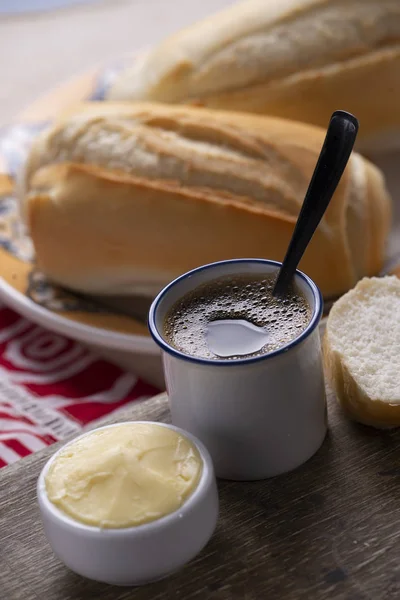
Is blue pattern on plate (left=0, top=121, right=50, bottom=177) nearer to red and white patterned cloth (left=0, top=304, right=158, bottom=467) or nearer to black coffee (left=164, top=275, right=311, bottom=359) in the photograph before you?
red and white patterned cloth (left=0, top=304, right=158, bottom=467)

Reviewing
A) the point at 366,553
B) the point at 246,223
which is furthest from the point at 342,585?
the point at 246,223

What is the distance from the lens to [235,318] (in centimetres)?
89

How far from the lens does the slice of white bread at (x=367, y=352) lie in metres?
0.94

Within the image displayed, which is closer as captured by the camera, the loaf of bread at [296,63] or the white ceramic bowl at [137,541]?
the white ceramic bowl at [137,541]

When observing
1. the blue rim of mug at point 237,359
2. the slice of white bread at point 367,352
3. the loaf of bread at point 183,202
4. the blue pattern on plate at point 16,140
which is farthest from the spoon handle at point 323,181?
the blue pattern on plate at point 16,140

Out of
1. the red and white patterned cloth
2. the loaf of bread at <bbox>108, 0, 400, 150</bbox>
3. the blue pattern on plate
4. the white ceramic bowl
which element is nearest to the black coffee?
the white ceramic bowl

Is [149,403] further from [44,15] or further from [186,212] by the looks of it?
[44,15]

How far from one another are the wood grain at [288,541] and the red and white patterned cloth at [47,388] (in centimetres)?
37

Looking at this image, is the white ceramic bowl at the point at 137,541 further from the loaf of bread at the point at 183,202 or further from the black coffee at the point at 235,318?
the loaf of bread at the point at 183,202

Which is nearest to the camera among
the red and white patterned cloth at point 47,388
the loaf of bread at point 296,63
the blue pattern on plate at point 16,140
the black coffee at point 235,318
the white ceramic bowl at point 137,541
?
the white ceramic bowl at point 137,541

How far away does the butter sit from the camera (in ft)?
2.49

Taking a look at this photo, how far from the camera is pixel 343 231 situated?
1.44 meters

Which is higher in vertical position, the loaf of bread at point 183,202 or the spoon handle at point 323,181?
the spoon handle at point 323,181

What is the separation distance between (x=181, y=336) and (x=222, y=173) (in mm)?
632
